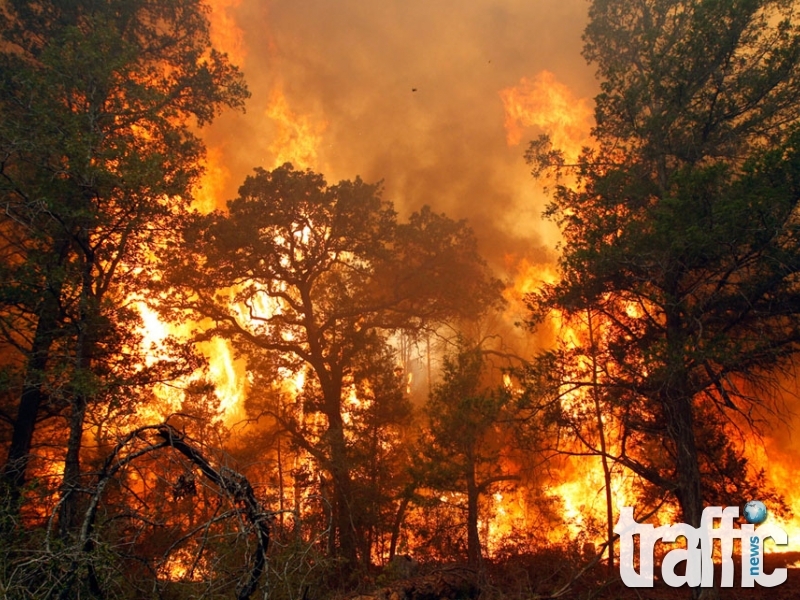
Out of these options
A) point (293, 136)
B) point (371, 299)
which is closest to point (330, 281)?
point (371, 299)

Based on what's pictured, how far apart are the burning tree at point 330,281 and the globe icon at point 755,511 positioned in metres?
10.8

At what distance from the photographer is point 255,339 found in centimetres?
2070

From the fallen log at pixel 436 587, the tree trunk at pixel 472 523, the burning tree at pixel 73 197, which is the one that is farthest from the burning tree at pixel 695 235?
the burning tree at pixel 73 197

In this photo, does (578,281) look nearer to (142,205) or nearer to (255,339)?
(142,205)

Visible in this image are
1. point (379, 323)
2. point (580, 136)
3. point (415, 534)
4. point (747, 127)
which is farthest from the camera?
point (580, 136)

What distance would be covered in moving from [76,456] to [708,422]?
55.7 ft

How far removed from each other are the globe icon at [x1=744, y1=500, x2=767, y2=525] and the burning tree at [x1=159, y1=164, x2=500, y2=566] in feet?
35.4

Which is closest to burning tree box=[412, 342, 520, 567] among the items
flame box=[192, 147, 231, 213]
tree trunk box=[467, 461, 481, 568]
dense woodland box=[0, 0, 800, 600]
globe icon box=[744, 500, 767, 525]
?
tree trunk box=[467, 461, 481, 568]

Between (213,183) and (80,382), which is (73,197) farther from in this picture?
(213,183)

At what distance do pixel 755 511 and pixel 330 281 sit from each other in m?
17.6

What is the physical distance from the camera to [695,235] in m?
10.3

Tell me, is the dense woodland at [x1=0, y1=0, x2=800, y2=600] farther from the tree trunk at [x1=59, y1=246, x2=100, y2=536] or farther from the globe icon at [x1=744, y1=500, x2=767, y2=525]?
the globe icon at [x1=744, y1=500, x2=767, y2=525]

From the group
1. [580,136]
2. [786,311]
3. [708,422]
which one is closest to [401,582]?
[786,311]

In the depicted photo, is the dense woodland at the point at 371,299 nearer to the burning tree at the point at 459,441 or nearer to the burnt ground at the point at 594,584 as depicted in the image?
the burning tree at the point at 459,441
